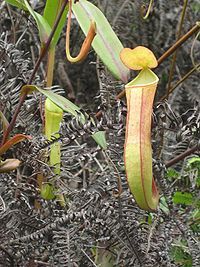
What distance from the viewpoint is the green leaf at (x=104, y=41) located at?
76 cm

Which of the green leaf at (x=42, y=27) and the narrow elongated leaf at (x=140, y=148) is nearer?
the narrow elongated leaf at (x=140, y=148)

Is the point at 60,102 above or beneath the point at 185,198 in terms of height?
above

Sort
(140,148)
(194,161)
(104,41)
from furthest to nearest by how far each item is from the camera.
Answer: (194,161), (104,41), (140,148)

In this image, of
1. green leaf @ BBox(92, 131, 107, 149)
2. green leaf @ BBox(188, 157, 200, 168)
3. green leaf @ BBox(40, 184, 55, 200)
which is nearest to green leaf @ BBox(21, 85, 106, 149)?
green leaf @ BBox(92, 131, 107, 149)

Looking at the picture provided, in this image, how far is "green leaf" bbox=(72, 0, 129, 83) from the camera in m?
0.76

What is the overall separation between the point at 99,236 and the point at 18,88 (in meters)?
0.27

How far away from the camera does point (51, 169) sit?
0.82m

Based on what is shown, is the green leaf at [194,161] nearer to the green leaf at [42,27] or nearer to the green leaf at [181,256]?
the green leaf at [181,256]

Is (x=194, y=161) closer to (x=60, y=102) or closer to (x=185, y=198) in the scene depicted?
(x=185, y=198)

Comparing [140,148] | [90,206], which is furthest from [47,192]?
[140,148]

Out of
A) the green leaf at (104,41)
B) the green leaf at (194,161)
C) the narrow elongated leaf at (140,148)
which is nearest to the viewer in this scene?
the narrow elongated leaf at (140,148)

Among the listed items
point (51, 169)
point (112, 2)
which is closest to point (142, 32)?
point (112, 2)

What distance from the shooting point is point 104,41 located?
80 cm

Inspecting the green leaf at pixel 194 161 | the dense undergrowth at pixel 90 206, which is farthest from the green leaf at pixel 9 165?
the green leaf at pixel 194 161
